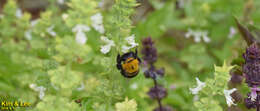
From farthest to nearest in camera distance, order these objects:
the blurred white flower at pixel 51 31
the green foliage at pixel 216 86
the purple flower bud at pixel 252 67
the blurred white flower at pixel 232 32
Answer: the blurred white flower at pixel 232 32 → the blurred white flower at pixel 51 31 → the purple flower bud at pixel 252 67 → the green foliage at pixel 216 86

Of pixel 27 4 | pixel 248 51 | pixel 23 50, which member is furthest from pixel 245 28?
pixel 27 4

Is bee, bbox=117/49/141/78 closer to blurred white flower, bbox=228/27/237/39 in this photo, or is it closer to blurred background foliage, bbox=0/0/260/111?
blurred background foliage, bbox=0/0/260/111

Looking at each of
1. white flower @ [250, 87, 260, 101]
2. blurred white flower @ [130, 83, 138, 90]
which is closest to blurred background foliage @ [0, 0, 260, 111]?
blurred white flower @ [130, 83, 138, 90]

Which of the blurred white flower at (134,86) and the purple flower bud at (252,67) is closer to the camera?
the purple flower bud at (252,67)

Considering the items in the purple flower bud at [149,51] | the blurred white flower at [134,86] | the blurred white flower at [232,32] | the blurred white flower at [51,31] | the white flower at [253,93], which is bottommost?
the white flower at [253,93]

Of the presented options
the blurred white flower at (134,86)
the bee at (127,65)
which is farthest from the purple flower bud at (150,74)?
the blurred white flower at (134,86)

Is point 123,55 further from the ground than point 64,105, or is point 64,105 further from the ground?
point 123,55

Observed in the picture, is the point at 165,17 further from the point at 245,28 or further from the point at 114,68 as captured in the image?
the point at 114,68

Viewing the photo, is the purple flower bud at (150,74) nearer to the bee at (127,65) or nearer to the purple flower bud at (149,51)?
the purple flower bud at (149,51)

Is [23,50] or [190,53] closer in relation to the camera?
[23,50]
